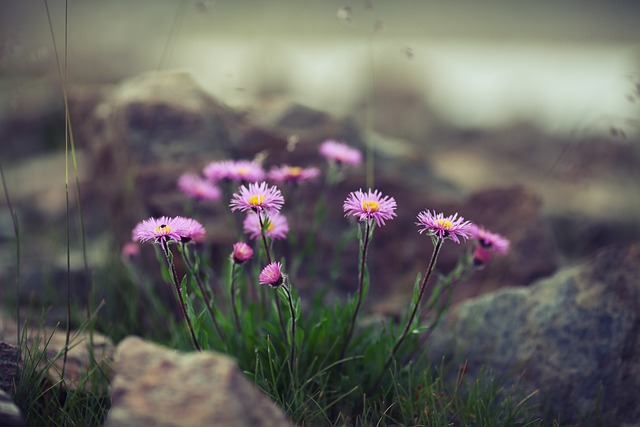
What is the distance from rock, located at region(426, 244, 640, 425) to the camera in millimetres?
2336

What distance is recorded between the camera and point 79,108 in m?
4.96

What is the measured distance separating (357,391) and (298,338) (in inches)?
15.2

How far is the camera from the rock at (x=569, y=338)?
7.66 feet

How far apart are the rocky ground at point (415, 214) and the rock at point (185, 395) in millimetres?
1310

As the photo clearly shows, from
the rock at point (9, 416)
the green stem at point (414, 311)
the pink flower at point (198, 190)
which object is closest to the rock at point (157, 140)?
the pink flower at point (198, 190)

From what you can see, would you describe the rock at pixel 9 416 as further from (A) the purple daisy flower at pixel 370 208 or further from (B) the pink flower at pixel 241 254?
(A) the purple daisy flower at pixel 370 208

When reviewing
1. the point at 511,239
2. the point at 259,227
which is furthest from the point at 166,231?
the point at 511,239

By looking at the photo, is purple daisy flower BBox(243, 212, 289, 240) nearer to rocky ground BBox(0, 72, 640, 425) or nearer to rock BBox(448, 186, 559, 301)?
rocky ground BBox(0, 72, 640, 425)

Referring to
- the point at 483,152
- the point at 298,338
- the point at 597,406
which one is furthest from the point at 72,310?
the point at 483,152

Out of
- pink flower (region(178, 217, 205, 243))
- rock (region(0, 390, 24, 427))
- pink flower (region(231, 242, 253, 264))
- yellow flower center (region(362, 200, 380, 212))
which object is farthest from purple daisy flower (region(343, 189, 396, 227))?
rock (region(0, 390, 24, 427))

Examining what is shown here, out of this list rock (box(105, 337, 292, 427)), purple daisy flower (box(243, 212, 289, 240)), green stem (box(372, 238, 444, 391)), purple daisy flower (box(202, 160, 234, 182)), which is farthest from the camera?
purple daisy flower (box(202, 160, 234, 182))

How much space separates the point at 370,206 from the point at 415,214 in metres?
1.68

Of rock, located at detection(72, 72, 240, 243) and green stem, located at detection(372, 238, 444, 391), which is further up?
rock, located at detection(72, 72, 240, 243)

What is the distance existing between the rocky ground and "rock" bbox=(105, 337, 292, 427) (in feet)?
4.30
